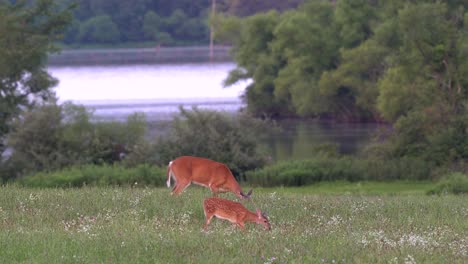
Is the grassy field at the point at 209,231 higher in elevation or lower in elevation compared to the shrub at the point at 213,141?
higher

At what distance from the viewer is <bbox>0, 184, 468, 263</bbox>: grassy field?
33.3ft

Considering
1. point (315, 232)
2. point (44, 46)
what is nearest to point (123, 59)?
point (44, 46)

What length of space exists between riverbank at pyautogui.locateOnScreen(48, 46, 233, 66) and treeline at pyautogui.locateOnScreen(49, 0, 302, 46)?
5.43ft

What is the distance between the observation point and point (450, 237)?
11.5m

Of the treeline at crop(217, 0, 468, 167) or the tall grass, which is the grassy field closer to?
the tall grass

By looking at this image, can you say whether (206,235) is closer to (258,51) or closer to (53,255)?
(53,255)

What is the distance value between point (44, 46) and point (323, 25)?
32.7 metres

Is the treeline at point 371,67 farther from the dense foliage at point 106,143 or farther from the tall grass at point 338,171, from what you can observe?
the dense foliage at point 106,143

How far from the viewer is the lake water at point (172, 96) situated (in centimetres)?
5441

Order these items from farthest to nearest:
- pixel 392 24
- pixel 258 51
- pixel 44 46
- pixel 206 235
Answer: pixel 258 51 < pixel 392 24 < pixel 44 46 < pixel 206 235

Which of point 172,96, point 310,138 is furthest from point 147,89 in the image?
point 310,138

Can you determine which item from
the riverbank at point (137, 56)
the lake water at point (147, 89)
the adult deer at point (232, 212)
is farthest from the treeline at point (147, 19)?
the adult deer at point (232, 212)

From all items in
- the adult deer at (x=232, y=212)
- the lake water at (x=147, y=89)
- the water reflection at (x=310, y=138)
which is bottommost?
the lake water at (x=147, y=89)

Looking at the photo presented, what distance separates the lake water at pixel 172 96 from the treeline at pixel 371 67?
2.56 m
